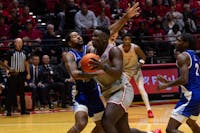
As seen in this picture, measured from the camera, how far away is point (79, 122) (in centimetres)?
736

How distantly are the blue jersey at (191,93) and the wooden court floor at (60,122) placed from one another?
2649mm

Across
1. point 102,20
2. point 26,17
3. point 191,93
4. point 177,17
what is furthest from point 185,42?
point 177,17

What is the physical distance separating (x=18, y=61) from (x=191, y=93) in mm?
7701

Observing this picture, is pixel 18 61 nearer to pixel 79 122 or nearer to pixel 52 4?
pixel 52 4

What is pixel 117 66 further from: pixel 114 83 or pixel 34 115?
pixel 34 115

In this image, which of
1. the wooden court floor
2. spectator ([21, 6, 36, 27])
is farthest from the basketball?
spectator ([21, 6, 36, 27])

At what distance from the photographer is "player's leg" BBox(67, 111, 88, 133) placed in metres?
7.32

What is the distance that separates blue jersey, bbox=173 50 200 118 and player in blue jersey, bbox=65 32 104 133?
1113 millimetres

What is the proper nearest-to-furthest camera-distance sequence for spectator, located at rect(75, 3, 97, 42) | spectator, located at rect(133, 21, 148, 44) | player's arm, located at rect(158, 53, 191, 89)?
player's arm, located at rect(158, 53, 191, 89) < spectator, located at rect(75, 3, 97, 42) < spectator, located at rect(133, 21, 148, 44)

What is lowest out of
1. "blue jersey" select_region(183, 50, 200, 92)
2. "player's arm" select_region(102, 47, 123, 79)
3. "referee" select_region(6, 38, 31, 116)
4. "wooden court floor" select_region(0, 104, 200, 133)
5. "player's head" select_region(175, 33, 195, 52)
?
"wooden court floor" select_region(0, 104, 200, 133)

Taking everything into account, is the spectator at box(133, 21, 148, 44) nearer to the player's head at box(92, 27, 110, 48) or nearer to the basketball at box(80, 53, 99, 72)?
the player's head at box(92, 27, 110, 48)

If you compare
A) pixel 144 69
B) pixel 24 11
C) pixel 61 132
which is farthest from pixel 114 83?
pixel 24 11

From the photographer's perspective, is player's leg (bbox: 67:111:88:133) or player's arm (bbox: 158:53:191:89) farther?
player's leg (bbox: 67:111:88:133)

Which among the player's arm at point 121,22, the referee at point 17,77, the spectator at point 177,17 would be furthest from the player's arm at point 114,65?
the spectator at point 177,17
